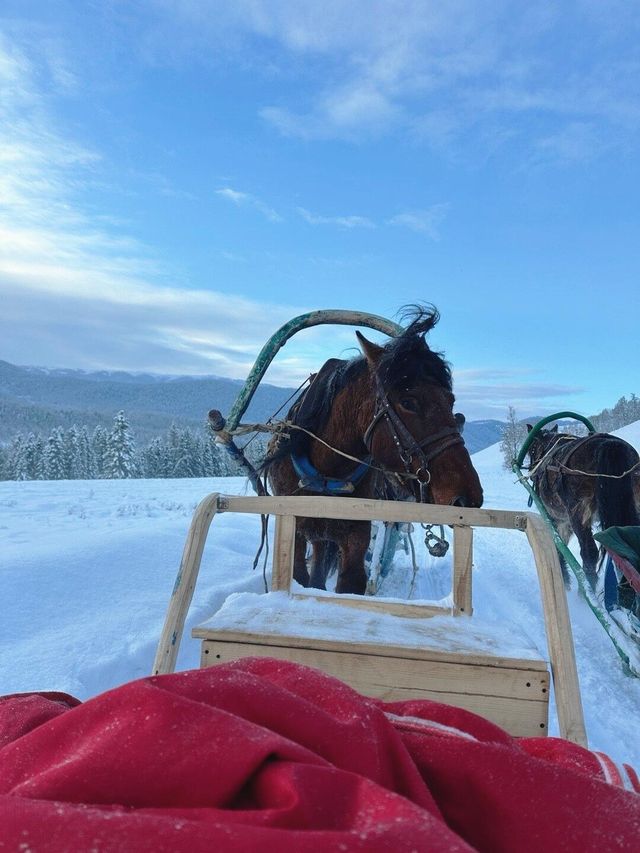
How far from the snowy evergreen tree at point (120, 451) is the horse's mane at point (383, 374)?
1591 inches

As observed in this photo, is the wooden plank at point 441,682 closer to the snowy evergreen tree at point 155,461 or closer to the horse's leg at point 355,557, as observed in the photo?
the horse's leg at point 355,557

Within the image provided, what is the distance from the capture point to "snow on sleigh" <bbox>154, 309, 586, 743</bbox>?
74.6 inches

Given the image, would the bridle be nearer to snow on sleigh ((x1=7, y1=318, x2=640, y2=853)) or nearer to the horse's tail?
snow on sleigh ((x1=7, y1=318, x2=640, y2=853))

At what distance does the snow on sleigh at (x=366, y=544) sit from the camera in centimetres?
189

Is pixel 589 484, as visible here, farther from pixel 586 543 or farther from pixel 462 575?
pixel 462 575

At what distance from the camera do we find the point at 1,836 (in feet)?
2.05

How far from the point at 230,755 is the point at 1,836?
0.93ft

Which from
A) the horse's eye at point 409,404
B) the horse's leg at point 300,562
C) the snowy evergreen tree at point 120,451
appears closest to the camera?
the horse's eye at point 409,404

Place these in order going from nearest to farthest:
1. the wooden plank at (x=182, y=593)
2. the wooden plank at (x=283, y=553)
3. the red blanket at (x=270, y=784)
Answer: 1. the red blanket at (x=270, y=784)
2. the wooden plank at (x=182, y=593)
3. the wooden plank at (x=283, y=553)

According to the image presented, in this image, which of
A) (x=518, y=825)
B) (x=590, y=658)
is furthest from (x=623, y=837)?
(x=590, y=658)

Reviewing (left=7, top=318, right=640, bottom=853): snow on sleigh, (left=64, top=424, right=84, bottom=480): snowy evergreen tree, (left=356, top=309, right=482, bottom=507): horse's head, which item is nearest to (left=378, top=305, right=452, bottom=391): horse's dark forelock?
(left=356, top=309, right=482, bottom=507): horse's head

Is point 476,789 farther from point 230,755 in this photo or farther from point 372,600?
point 372,600

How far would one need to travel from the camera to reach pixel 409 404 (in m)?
3.31

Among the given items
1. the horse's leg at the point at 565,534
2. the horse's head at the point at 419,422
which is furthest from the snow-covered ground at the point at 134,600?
the horse's head at the point at 419,422
